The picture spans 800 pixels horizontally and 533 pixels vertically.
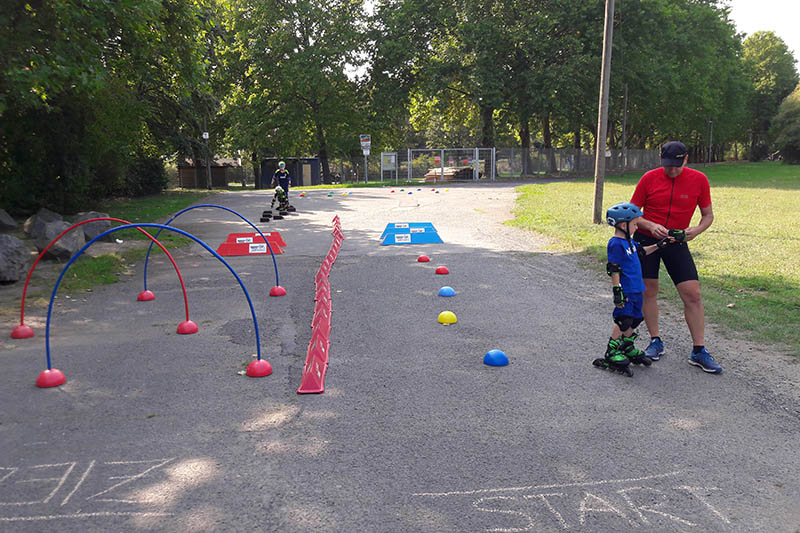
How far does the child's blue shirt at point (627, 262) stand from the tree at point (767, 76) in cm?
9304

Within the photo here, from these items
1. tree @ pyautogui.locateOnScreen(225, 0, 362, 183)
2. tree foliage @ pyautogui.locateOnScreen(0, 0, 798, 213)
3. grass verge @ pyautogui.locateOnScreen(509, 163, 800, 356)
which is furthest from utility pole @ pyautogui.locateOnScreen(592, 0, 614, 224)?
tree @ pyautogui.locateOnScreen(225, 0, 362, 183)

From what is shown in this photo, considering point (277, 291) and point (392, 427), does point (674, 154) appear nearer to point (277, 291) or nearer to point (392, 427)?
point (392, 427)

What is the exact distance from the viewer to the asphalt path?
3.42m

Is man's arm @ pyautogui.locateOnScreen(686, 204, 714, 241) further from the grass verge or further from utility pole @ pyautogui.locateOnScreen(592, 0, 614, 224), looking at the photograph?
utility pole @ pyautogui.locateOnScreen(592, 0, 614, 224)

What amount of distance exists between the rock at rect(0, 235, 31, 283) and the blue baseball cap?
32.7 feet

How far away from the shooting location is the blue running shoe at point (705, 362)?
548 cm

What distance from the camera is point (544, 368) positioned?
5.76 metres

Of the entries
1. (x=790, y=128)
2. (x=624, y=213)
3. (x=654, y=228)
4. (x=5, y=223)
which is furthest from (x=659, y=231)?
(x=790, y=128)

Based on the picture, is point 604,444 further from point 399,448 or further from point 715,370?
point 715,370

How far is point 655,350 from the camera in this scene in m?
5.90

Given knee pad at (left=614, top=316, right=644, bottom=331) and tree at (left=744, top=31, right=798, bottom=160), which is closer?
knee pad at (left=614, top=316, right=644, bottom=331)

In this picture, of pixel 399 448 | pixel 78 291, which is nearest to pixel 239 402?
pixel 399 448

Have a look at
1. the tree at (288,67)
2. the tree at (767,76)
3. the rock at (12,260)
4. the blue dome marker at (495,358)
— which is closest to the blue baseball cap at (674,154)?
the blue dome marker at (495,358)

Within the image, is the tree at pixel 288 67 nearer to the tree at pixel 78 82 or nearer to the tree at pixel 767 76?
the tree at pixel 78 82
